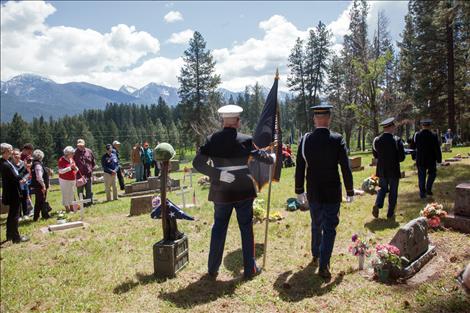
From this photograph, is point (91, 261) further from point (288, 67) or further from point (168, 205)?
point (288, 67)

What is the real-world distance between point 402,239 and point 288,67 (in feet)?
150

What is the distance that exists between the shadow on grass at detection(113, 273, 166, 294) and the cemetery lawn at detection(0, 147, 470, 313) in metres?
0.02

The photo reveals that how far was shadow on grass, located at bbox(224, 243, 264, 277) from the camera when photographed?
5.99m

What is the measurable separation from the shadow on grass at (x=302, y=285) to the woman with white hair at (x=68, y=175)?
863cm

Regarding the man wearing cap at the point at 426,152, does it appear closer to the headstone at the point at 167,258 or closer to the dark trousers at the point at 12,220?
the headstone at the point at 167,258

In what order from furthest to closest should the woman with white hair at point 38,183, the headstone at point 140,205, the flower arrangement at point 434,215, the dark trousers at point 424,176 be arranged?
the headstone at point 140,205 → the woman with white hair at point 38,183 → the dark trousers at point 424,176 → the flower arrangement at point 434,215

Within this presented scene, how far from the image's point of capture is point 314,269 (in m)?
5.69

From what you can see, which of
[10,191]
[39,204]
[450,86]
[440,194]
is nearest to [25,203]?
[39,204]

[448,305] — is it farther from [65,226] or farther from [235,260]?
[65,226]

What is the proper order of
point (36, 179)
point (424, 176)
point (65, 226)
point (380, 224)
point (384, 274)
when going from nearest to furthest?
1. point (384, 274)
2. point (380, 224)
3. point (65, 226)
4. point (424, 176)
5. point (36, 179)

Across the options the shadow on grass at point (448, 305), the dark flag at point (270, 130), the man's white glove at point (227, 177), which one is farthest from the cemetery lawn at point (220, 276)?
the dark flag at point (270, 130)

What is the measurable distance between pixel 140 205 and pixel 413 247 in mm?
7916

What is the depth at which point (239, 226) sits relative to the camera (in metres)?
5.44

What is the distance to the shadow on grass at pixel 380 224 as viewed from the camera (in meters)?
7.61
